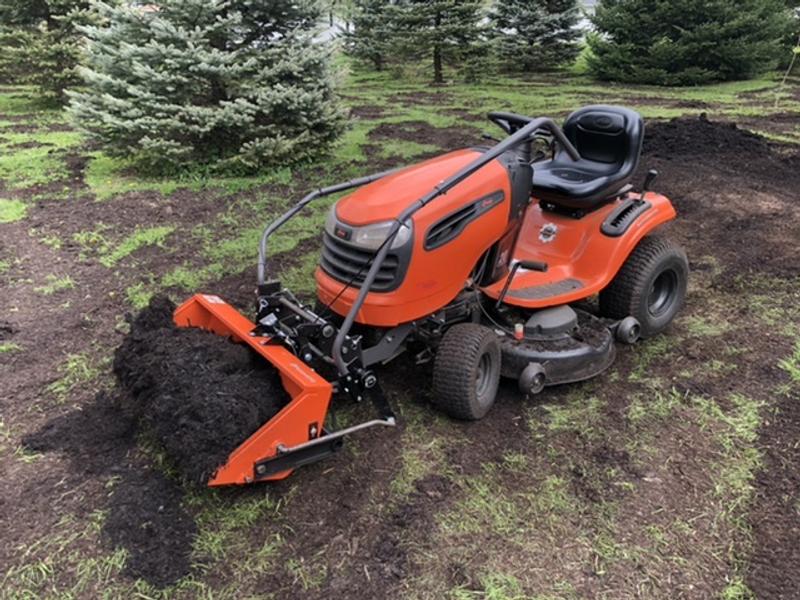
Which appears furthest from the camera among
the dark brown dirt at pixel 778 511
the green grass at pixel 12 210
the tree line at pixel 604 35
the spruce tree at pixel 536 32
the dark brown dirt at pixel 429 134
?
the spruce tree at pixel 536 32

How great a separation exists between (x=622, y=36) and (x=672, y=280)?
1210cm

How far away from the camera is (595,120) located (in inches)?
153

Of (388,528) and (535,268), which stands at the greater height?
(535,268)

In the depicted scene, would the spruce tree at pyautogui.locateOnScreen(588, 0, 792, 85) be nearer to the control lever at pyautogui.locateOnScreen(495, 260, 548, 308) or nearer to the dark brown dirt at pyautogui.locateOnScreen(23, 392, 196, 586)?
the control lever at pyautogui.locateOnScreen(495, 260, 548, 308)

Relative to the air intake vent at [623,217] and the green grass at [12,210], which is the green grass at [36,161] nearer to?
the green grass at [12,210]

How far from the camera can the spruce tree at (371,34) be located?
14164mm

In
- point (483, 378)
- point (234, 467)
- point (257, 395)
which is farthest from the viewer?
point (483, 378)

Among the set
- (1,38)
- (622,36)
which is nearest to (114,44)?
(1,38)

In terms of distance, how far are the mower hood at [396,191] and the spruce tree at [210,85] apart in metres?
3.89

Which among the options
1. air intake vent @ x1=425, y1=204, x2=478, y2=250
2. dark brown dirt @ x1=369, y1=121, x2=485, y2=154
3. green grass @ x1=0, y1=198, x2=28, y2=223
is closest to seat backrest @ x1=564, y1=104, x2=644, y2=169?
air intake vent @ x1=425, y1=204, x2=478, y2=250

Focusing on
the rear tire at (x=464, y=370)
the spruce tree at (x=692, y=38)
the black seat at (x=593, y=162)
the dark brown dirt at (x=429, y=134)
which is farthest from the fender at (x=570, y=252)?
the spruce tree at (x=692, y=38)

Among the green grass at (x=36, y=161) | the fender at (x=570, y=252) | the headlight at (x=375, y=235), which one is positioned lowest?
the green grass at (x=36, y=161)

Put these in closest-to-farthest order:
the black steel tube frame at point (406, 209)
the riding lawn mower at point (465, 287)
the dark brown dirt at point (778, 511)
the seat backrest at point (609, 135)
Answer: the dark brown dirt at point (778, 511)
the black steel tube frame at point (406, 209)
the riding lawn mower at point (465, 287)
the seat backrest at point (609, 135)

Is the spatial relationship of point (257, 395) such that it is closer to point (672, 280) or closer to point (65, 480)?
point (65, 480)
